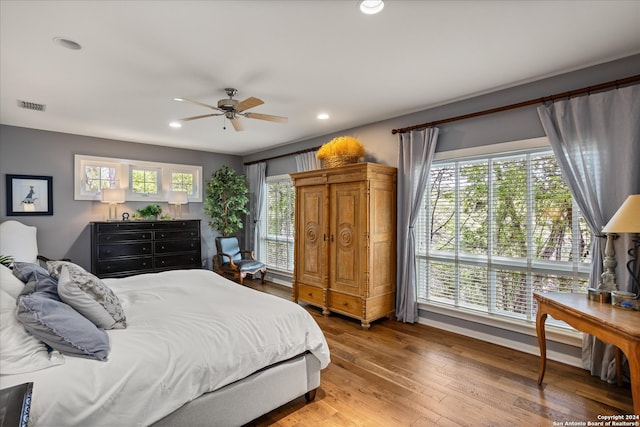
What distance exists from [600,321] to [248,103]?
10.1 feet

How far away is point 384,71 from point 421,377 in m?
2.62

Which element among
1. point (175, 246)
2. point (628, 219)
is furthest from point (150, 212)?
point (628, 219)

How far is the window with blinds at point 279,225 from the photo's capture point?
5.84 metres

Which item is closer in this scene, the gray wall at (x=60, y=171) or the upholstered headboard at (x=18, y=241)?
the upholstered headboard at (x=18, y=241)

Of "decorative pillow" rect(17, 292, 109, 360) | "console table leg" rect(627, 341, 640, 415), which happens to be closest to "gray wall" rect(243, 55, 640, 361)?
"console table leg" rect(627, 341, 640, 415)

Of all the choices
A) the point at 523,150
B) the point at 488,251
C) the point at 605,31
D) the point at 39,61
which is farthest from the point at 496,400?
the point at 39,61

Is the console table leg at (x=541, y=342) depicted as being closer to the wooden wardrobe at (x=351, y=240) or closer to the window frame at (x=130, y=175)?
the wooden wardrobe at (x=351, y=240)

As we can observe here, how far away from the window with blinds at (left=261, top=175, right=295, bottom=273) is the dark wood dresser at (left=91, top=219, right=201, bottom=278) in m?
1.30

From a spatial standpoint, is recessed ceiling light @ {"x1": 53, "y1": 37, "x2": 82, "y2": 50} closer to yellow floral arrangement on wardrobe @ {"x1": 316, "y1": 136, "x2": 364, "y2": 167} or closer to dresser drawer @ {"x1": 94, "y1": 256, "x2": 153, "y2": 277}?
yellow floral arrangement on wardrobe @ {"x1": 316, "y1": 136, "x2": 364, "y2": 167}

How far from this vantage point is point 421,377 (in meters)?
2.62

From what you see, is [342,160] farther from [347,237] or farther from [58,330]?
[58,330]

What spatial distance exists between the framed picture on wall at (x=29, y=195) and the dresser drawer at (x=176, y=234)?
5.05 ft

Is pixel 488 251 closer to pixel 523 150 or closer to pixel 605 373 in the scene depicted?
pixel 523 150

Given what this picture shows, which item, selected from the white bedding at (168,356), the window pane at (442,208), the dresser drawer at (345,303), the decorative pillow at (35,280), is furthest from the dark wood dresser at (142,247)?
the window pane at (442,208)
